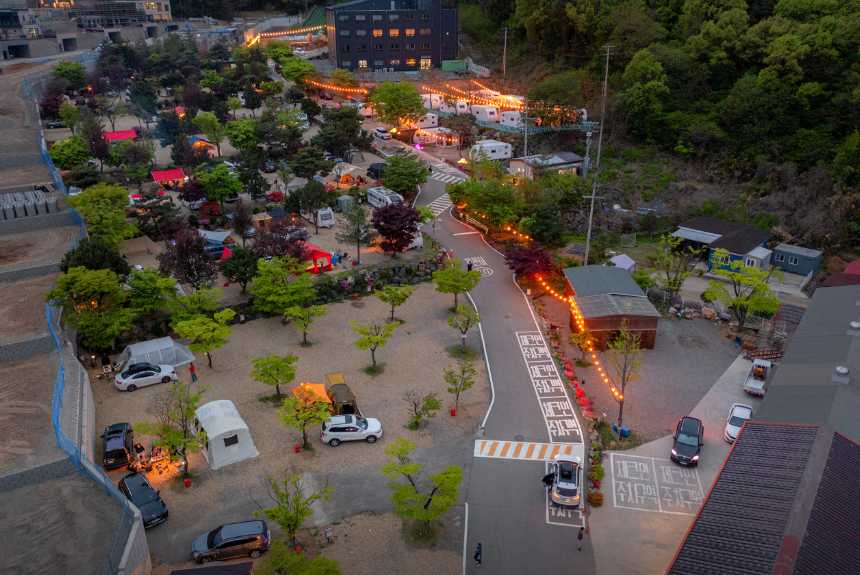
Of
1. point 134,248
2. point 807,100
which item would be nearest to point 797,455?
point 134,248

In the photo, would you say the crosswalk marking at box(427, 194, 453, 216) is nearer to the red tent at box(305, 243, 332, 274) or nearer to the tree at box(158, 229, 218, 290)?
the red tent at box(305, 243, 332, 274)

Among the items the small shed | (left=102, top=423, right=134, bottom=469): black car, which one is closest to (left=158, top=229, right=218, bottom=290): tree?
(left=102, top=423, right=134, bottom=469): black car

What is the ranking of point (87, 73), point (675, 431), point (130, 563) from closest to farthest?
point (130, 563) < point (675, 431) < point (87, 73)

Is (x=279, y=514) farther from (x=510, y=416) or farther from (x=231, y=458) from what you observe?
(x=510, y=416)

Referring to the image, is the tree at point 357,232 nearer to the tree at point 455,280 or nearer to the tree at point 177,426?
the tree at point 455,280

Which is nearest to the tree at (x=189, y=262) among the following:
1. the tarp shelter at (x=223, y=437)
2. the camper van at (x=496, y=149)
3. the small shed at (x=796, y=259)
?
the tarp shelter at (x=223, y=437)

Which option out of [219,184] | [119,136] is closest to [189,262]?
[219,184]
